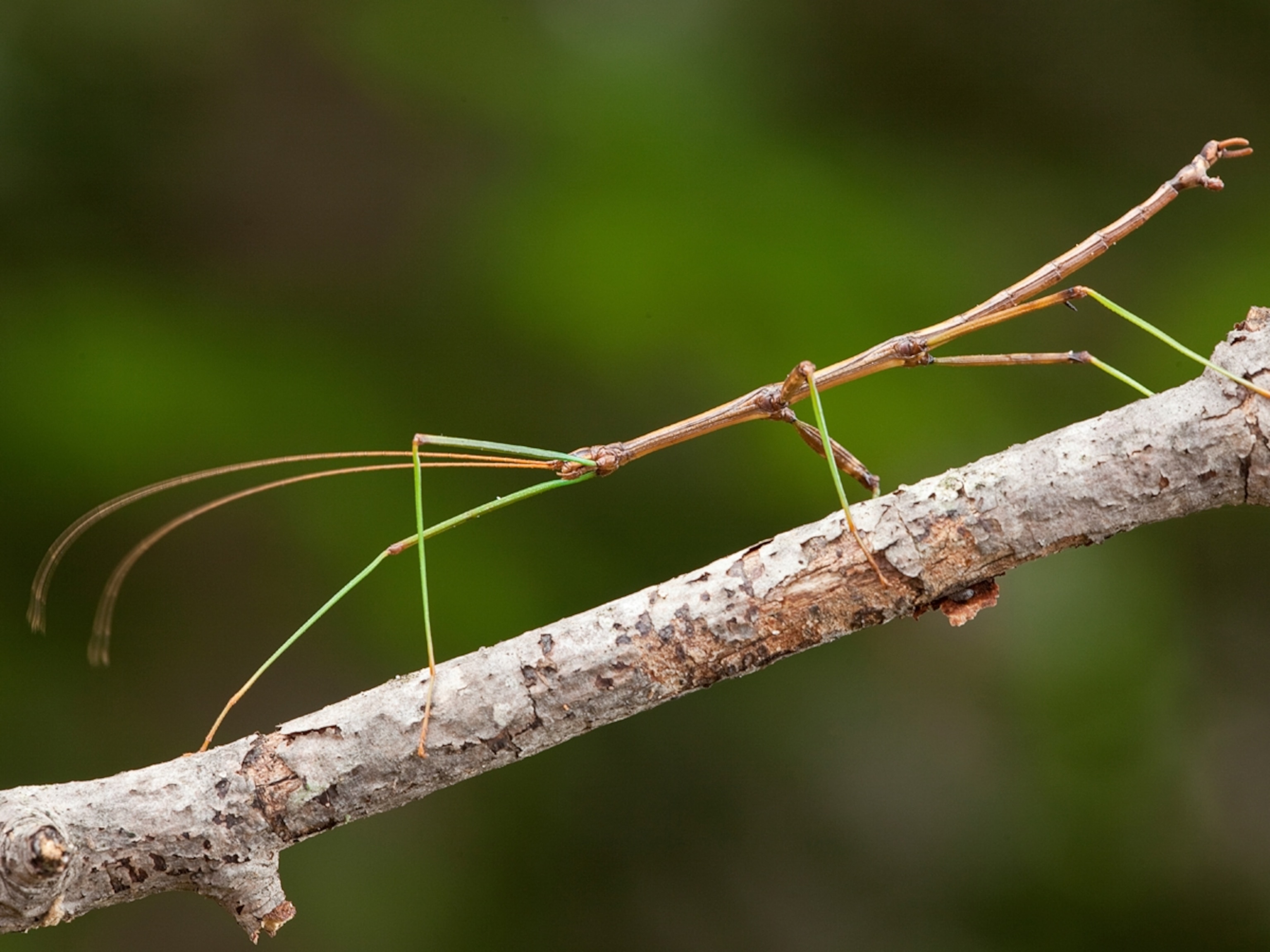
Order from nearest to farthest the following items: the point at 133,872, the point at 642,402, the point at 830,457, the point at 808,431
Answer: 1. the point at 133,872
2. the point at 830,457
3. the point at 808,431
4. the point at 642,402

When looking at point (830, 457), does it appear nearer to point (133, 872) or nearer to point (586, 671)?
point (586, 671)

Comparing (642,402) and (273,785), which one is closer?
(273,785)

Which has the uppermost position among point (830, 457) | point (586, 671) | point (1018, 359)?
point (1018, 359)

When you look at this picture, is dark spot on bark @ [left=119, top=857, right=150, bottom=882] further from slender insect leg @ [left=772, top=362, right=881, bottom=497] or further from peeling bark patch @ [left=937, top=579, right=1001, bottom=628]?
slender insect leg @ [left=772, top=362, right=881, bottom=497]

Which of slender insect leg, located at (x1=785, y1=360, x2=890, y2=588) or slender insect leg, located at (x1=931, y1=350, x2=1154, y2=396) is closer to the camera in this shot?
slender insect leg, located at (x1=785, y1=360, x2=890, y2=588)

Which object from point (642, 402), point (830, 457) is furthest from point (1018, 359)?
point (642, 402)

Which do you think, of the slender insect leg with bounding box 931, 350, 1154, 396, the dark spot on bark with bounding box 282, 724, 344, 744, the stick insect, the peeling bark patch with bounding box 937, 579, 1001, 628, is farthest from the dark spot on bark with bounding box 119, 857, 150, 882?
the slender insect leg with bounding box 931, 350, 1154, 396
